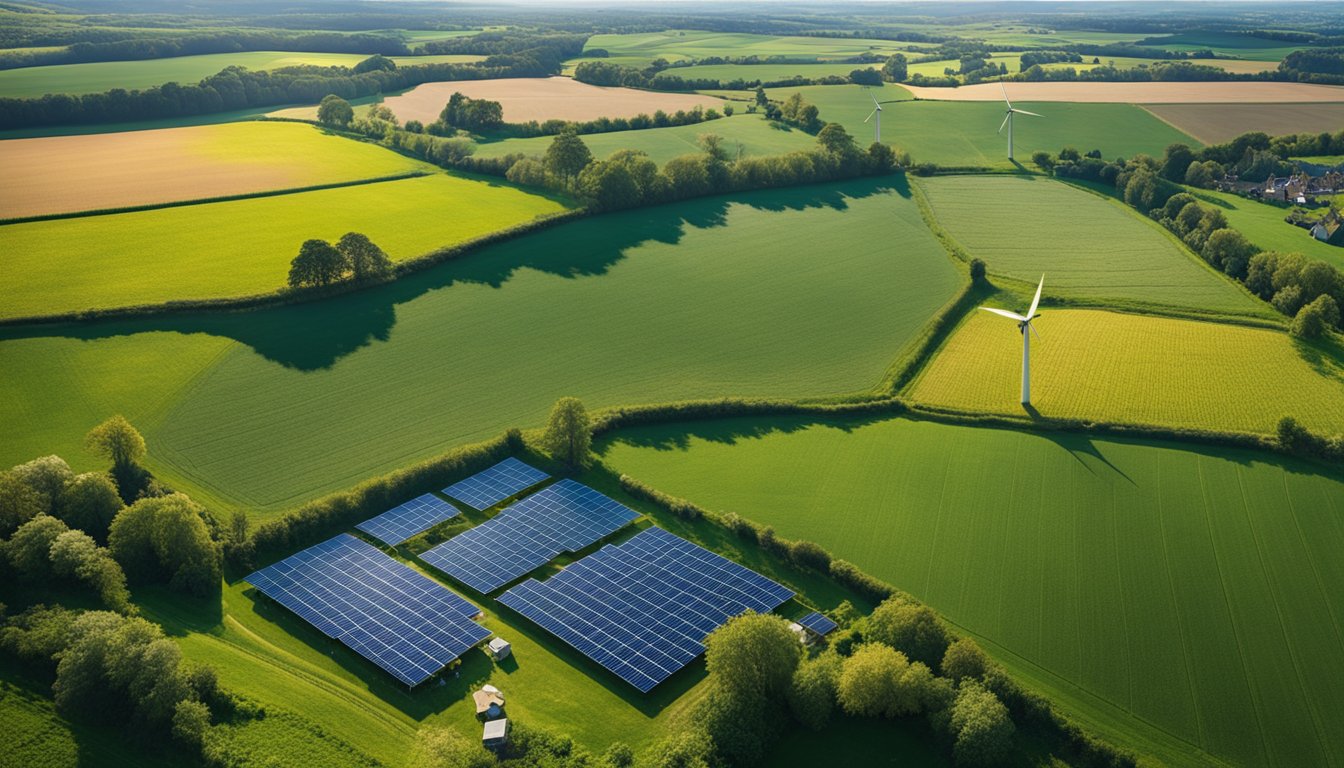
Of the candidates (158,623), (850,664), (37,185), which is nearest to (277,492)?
(158,623)

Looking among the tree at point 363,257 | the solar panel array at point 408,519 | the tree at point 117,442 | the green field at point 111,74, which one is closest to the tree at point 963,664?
the solar panel array at point 408,519

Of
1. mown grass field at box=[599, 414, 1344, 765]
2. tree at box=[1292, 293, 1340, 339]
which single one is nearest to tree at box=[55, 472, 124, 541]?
mown grass field at box=[599, 414, 1344, 765]

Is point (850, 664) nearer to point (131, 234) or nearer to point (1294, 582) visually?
point (1294, 582)

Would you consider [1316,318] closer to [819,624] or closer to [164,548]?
[819,624]

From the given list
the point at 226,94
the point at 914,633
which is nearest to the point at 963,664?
the point at 914,633

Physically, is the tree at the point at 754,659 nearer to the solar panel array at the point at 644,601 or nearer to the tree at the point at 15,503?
the solar panel array at the point at 644,601

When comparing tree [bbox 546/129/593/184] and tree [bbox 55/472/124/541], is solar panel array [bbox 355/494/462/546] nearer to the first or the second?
tree [bbox 55/472/124/541]
